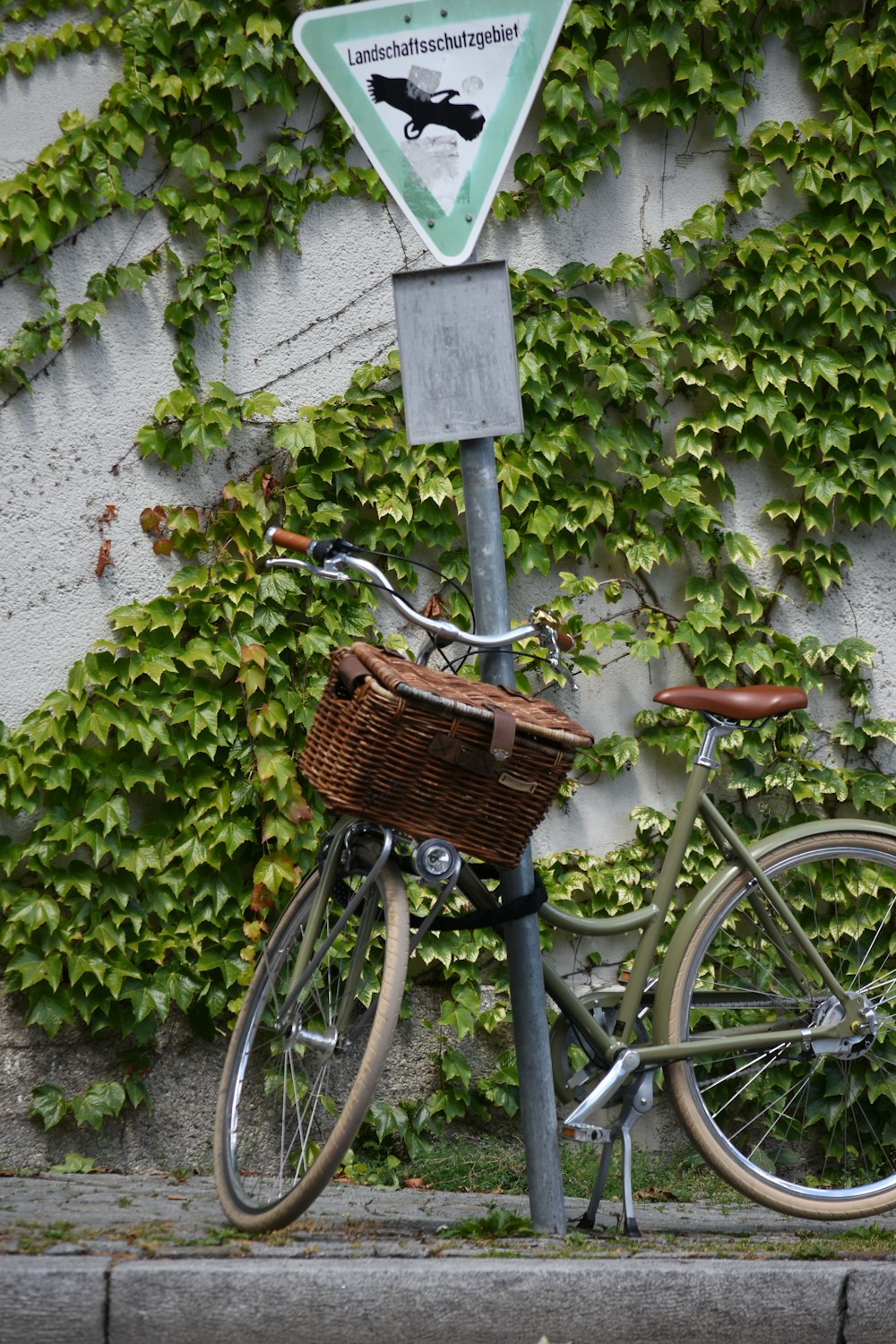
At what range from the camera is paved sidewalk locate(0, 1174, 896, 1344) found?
1949mm

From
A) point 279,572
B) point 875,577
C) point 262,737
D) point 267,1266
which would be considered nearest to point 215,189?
point 279,572

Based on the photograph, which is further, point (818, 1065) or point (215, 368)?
point (215, 368)

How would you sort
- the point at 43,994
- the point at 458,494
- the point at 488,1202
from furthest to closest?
the point at 458,494 < the point at 43,994 < the point at 488,1202

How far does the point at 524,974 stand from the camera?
2.61 m

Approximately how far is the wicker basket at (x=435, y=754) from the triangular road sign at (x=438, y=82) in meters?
0.95

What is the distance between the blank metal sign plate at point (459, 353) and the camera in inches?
101

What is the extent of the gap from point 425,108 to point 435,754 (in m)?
1.30

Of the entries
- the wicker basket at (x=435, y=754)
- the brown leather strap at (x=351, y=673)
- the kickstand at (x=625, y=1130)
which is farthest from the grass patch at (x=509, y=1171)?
the brown leather strap at (x=351, y=673)

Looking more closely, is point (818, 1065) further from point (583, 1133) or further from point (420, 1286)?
point (420, 1286)

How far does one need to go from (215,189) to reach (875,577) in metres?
2.27

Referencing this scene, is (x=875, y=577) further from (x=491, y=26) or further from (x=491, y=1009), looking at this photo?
(x=491, y=26)

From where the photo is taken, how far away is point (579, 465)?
366 cm

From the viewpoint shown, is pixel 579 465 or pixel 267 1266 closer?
pixel 267 1266

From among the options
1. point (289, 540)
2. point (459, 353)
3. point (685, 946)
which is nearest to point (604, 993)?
point (685, 946)
